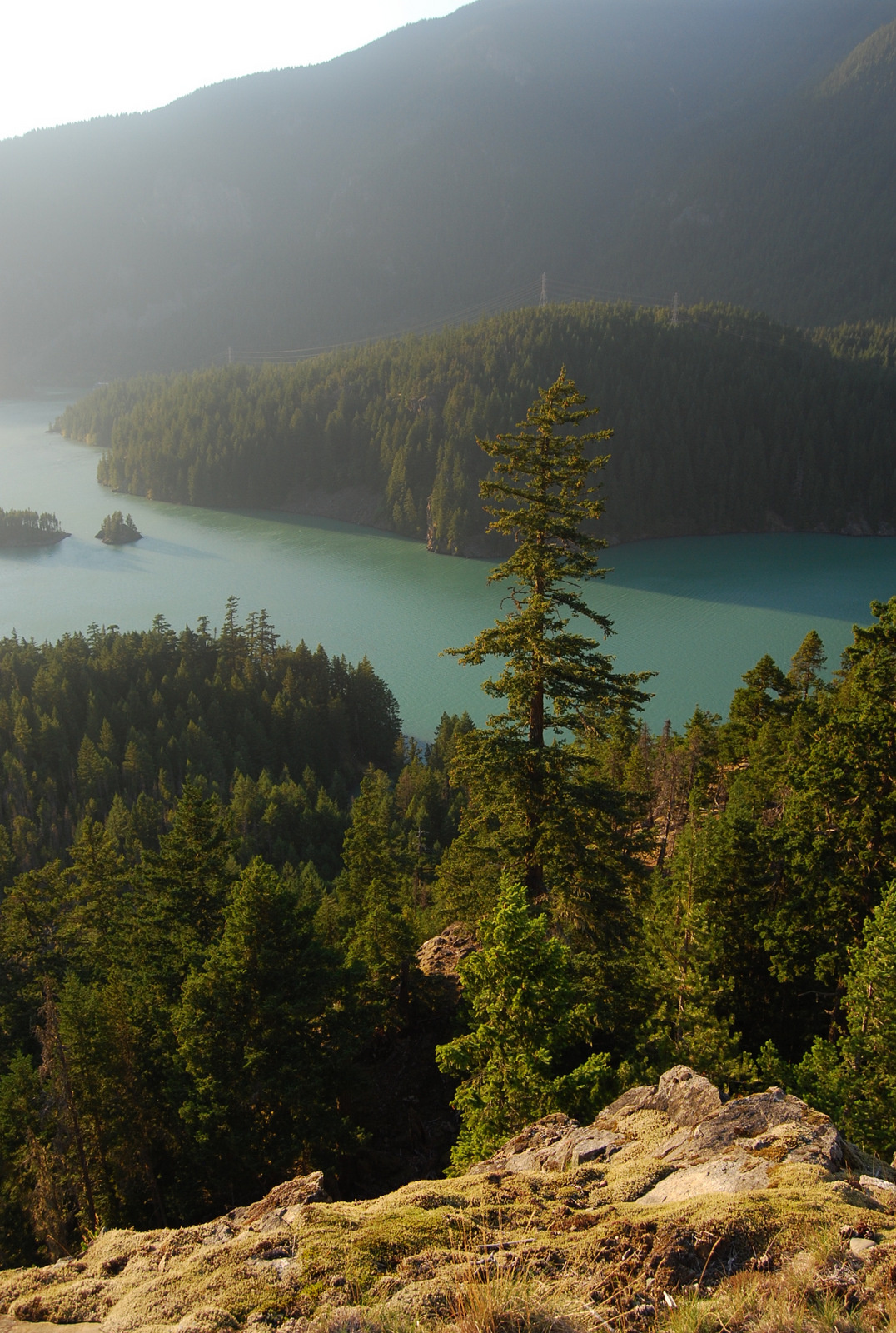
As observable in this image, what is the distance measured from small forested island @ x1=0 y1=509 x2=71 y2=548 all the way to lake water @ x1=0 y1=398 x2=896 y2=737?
2.43 meters

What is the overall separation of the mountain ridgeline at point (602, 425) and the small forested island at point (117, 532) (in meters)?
30.9

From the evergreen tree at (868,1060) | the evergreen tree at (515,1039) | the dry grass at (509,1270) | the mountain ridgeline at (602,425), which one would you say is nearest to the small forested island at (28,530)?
the mountain ridgeline at (602,425)

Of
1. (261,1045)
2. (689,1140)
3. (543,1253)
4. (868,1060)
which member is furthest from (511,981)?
(543,1253)

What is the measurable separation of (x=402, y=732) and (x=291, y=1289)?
7582 centimetres

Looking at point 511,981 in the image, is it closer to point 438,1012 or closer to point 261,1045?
point 261,1045

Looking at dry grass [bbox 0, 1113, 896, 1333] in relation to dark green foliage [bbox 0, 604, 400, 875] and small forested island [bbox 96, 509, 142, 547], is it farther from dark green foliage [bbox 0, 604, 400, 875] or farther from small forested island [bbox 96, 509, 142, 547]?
small forested island [bbox 96, 509, 142, 547]

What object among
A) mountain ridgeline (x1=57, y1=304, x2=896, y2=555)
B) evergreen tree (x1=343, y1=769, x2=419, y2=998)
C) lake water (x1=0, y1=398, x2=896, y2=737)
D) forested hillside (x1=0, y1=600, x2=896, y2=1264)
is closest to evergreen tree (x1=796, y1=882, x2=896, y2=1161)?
forested hillside (x1=0, y1=600, x2=896, y2=1264)

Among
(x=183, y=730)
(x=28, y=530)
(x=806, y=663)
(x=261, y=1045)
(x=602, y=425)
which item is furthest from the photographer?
(x=602, y=425)

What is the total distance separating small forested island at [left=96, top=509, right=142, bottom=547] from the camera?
449 feet

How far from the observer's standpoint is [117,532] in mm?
137000

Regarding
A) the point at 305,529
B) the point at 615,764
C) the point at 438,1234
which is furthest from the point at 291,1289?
the point at 305,529

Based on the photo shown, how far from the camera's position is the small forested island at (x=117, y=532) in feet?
449

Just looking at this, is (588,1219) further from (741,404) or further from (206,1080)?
(741,404)

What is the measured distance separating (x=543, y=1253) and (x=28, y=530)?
152313mm
